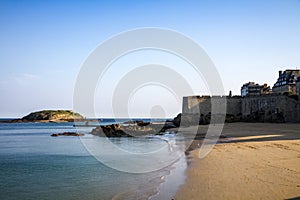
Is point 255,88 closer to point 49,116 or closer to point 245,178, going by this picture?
point 245,178

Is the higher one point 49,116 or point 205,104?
point 205,104

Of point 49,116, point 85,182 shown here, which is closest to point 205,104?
point 85,182

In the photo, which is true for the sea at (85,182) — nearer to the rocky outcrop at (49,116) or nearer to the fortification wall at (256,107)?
the fortification wall at (256,107)

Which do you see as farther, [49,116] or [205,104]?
[49,116]

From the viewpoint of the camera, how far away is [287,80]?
4078 cm

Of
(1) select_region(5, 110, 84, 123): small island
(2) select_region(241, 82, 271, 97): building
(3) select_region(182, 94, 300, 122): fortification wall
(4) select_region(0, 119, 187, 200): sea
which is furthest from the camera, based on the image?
(1) select_region(5, 110, 84, 123): small island

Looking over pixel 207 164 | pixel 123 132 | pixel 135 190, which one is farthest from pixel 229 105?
pixel 135 190

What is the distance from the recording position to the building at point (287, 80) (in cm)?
3872

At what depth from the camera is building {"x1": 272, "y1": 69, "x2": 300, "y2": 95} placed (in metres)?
38.7

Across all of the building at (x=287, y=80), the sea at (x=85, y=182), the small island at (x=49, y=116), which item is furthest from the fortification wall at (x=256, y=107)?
the small island at (x=49, y=116)

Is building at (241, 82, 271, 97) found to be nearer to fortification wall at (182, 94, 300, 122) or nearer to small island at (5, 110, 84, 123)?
fortification wall at (182, 94, 300, 122)

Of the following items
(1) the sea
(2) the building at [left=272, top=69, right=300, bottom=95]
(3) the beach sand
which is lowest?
(1) the sea

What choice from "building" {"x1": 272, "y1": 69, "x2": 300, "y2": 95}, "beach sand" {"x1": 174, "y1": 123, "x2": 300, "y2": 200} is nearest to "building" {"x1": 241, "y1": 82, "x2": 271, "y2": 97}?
"building" {"x1": 272, "y1": 69, "x2": 300, "y2": 95}

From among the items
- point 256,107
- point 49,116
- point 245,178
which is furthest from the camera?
point 49,116
